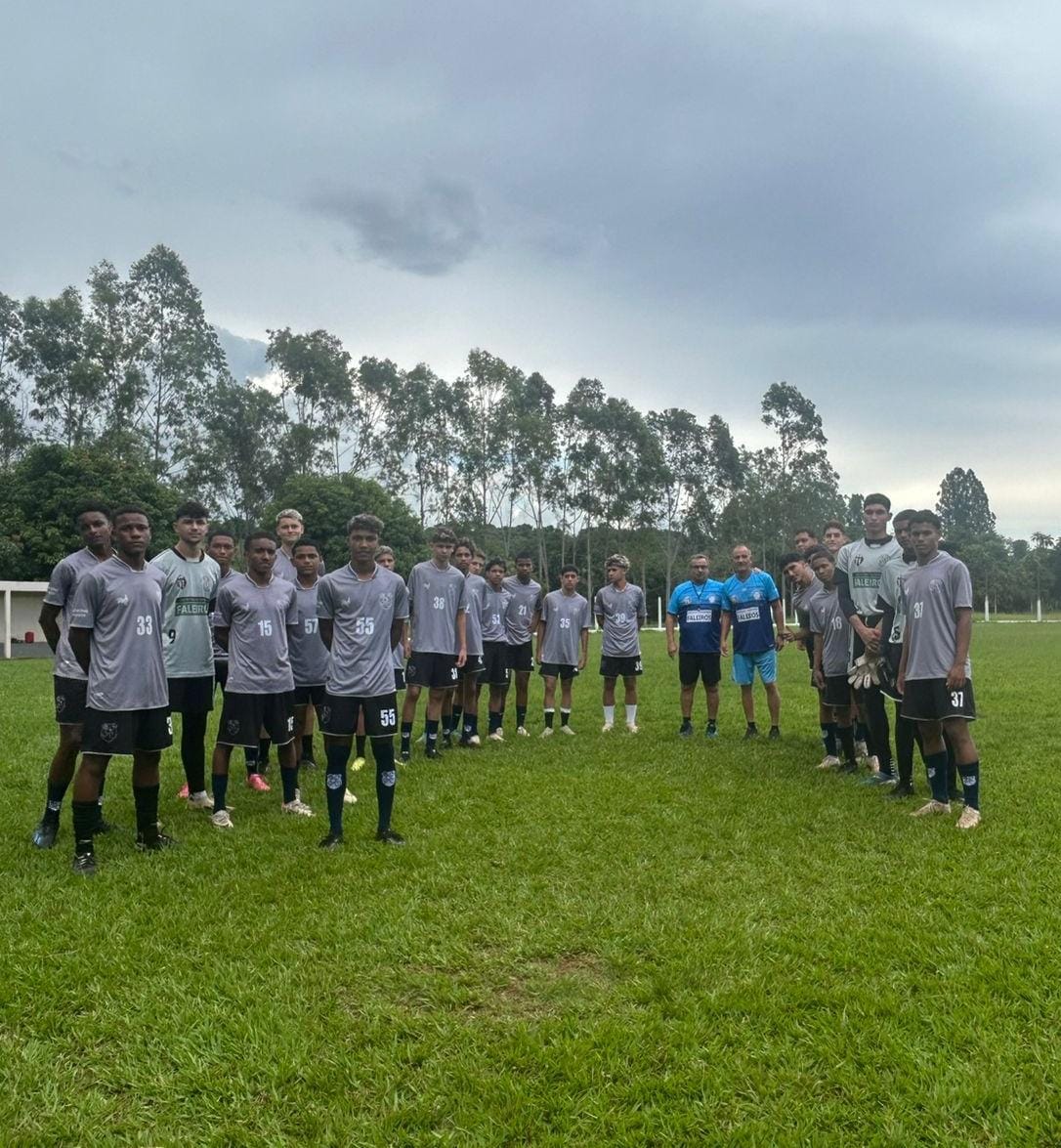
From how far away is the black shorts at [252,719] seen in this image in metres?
6.23

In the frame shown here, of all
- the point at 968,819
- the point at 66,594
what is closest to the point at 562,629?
the point at 968,819

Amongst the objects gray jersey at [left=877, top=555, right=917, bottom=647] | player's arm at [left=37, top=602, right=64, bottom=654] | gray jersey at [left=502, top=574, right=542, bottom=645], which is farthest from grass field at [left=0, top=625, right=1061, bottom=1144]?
gray jersey at [left=502, top=574, right=542, bottom=645]

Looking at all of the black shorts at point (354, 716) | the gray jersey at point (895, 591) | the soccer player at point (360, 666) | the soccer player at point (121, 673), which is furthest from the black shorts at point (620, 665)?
the soccer player at point (121, 673)

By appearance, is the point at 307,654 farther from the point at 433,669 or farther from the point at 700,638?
the point at 700,638

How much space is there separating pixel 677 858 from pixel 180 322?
44.4 meters

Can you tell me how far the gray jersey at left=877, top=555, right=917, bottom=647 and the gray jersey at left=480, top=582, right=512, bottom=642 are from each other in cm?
468

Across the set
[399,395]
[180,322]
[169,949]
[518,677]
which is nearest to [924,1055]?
[169,949]

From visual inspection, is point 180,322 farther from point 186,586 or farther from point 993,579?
point 993,579

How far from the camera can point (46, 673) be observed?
20.0 metres

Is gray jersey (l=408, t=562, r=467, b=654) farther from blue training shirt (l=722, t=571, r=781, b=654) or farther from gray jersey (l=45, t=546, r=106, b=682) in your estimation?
gray jersey (l=45, t=546, r=106, b=682)

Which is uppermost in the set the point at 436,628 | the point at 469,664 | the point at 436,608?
the point at 436,608

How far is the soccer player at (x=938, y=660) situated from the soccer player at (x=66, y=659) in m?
6.02

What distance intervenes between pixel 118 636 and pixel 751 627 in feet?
23.4

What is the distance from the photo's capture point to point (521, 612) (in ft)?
34.6
